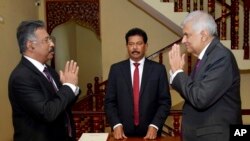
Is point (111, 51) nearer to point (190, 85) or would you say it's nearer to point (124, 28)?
point (124, 28)

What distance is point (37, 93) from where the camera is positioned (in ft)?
6.39

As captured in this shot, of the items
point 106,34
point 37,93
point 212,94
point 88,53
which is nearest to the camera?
point 212,94

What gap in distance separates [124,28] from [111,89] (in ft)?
12.7

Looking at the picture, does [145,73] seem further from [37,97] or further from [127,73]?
[37,97]

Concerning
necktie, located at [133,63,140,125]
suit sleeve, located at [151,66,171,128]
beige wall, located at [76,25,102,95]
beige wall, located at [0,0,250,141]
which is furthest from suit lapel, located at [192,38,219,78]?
beige wall, located at [76,25,102,95]

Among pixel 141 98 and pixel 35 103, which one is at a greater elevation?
pixel 35 103

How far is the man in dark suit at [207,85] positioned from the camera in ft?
6.06

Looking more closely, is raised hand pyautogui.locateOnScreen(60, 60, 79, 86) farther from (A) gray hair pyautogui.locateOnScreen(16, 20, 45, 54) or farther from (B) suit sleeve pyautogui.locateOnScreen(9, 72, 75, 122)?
(A) gray hair pyautogui.locateOnScreen(16, 20, 45, 54)

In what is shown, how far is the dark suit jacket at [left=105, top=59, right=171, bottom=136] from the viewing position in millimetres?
2791

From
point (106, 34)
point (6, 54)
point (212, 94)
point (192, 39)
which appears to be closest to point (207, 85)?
point (212, 94)

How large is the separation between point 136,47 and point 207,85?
1182mm

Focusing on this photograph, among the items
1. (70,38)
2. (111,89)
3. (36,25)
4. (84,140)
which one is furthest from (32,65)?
(70,38)

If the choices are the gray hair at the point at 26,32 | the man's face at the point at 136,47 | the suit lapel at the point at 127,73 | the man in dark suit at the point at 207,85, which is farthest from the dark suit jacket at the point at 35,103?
the man's face at the point at 136,47

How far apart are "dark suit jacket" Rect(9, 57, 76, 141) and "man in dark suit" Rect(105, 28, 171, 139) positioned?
797 millimetres
